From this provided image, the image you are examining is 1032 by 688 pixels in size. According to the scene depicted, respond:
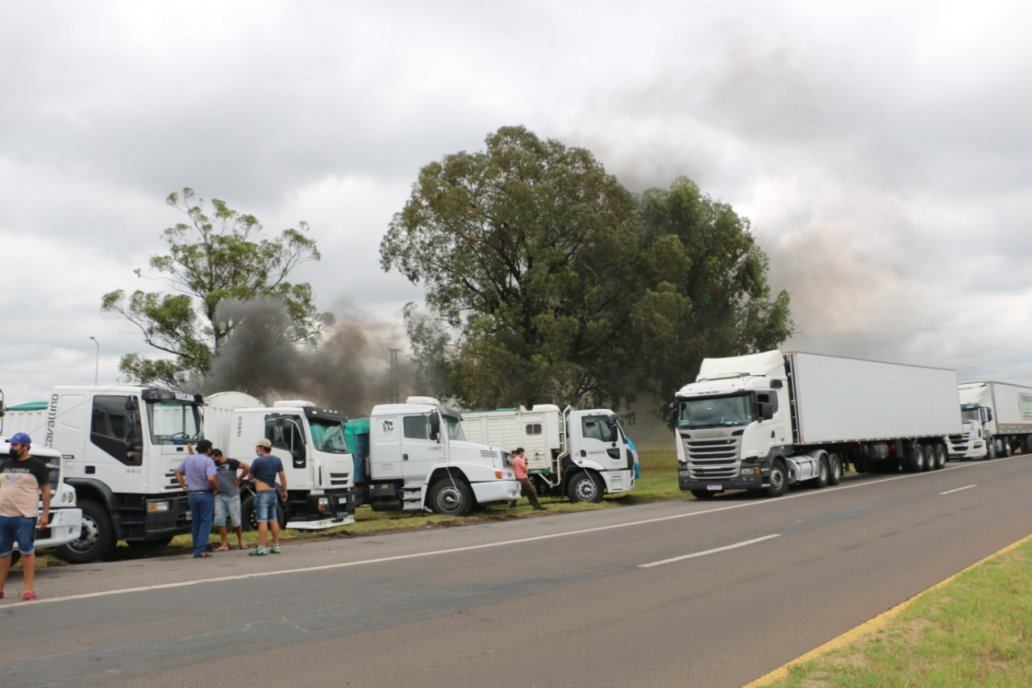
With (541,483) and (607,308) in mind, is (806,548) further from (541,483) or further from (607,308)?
(607,308)

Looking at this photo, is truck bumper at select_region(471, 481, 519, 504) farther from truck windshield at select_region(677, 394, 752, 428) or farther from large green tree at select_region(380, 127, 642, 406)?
large green tree at select_region(380, 127, 642, 406)

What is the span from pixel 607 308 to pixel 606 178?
5625 mm

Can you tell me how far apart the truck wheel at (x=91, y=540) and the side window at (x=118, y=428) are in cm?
85

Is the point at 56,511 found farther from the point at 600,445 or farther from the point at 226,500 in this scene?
the point at 600,445

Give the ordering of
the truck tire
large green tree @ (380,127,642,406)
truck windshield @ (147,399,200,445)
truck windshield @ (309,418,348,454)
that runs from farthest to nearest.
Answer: large green tree @ (380,127,642,406) → truck windshield @ (309,418,348,454) → the truck tire → truck windshield @ (147,399,200,445)

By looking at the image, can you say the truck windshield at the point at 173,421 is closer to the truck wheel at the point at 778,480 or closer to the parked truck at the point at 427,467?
the parked truck at the point at 427,467

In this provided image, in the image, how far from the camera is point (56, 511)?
11.2 metres

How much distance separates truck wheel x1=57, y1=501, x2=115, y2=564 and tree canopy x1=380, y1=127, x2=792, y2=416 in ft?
64.5

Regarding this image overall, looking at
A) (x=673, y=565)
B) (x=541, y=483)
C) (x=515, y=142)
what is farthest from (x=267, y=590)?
(x=515, y=142)

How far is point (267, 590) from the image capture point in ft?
28.9

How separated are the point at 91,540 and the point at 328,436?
5.35 m

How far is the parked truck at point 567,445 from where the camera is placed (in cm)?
2247

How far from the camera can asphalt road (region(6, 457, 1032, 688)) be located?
5.71 m

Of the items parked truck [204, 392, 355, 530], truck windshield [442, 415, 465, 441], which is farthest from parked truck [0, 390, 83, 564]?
truck windshield [442, 415, 465, 441]
